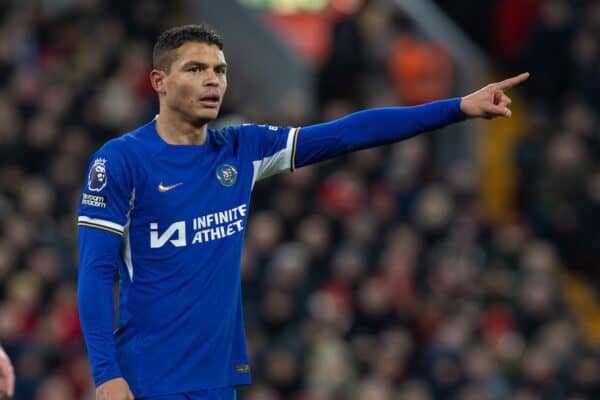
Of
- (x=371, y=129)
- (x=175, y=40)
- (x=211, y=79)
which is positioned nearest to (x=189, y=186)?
(x=211, y=79)

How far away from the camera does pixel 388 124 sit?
21.3ft

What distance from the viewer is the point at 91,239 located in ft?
19.9

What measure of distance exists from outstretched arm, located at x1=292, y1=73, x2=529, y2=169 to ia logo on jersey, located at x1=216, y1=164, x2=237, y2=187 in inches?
11.4

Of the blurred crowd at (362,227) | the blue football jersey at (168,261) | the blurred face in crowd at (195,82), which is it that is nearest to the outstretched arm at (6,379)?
the blue football jersey at (168,261)

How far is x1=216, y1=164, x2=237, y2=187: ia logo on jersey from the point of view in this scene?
640cm

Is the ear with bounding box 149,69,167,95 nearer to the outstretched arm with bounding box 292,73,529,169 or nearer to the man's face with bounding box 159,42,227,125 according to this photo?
the man's face with bounding box 159,42,227,125

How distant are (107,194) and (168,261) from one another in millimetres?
365

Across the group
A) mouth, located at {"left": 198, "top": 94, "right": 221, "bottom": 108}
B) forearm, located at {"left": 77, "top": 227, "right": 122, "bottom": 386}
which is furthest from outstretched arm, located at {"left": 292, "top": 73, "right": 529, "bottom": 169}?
forearm, located at {"left": 77, "top": 227, "right": 122, "bottom": 386}

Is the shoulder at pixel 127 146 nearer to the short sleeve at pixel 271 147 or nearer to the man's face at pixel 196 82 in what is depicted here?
the man's face at pixel 196 82

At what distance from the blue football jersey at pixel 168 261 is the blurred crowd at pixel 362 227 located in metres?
5.53

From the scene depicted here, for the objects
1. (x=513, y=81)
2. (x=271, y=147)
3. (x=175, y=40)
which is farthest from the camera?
Answer: (x=271, y=147)

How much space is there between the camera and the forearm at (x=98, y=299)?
595 centimetres

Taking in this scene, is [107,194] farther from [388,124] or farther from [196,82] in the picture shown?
[388,124]

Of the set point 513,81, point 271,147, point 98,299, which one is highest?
point 513,81
